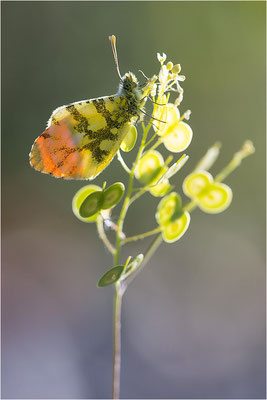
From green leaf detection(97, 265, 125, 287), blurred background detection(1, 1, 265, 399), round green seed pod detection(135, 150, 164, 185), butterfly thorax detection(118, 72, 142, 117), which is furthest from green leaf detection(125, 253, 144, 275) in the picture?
blurred background detection(1, 1, 265, 399)

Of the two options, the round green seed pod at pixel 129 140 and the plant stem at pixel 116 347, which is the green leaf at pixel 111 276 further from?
the round green seed pod at pixel 129 140

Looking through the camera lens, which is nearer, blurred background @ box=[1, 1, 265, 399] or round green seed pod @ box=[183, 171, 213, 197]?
round green seed pod @ box=[183, 171, 213, 197]

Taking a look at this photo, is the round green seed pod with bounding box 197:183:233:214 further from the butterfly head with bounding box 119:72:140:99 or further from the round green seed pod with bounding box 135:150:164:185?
the butterfly head with bounding box 119:72:140:99

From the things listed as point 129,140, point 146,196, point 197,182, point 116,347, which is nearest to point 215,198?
point 197,182

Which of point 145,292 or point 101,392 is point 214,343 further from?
point 101,392

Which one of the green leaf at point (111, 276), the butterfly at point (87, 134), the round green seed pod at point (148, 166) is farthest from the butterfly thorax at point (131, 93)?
the green leaf at point (111, 276)

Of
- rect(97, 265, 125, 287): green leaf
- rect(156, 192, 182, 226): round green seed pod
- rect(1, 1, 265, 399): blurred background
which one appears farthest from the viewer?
rect(1, 1, 265, 399): blurred background
